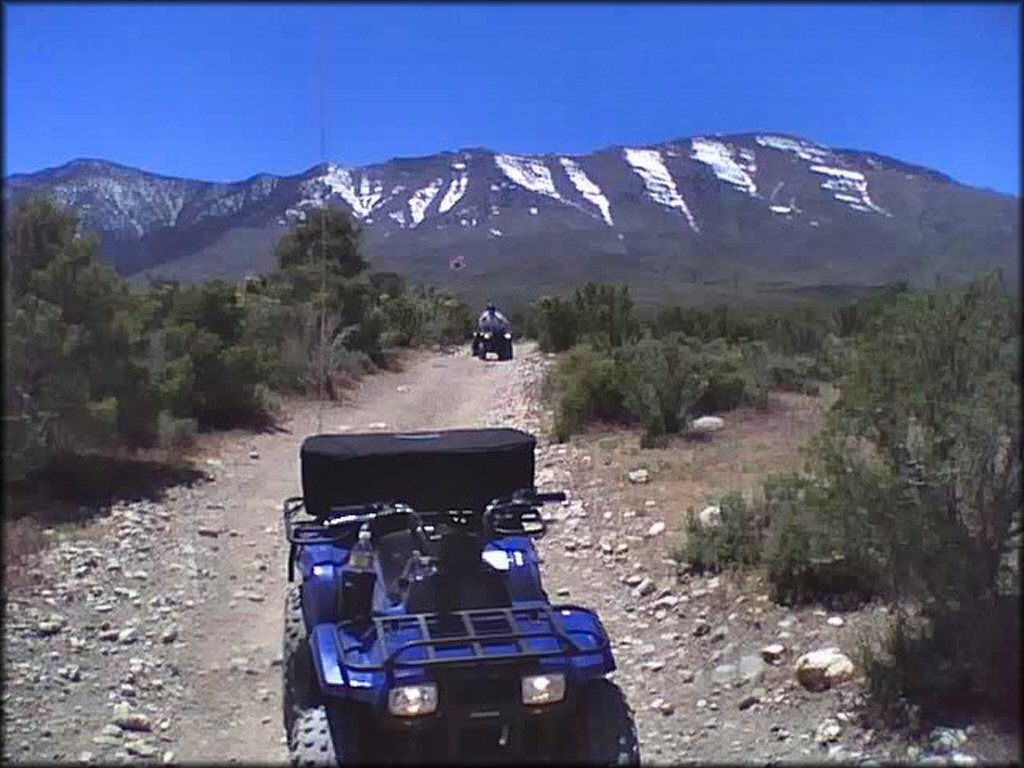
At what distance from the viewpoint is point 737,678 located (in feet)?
22.9

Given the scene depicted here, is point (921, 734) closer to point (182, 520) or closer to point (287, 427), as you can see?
point (182, 520)

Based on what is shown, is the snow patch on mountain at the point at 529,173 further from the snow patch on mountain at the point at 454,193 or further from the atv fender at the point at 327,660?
the atv fender at the point at 327,660

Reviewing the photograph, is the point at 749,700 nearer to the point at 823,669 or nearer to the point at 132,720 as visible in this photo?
the point at 823,669

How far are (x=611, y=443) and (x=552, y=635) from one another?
10.7 m

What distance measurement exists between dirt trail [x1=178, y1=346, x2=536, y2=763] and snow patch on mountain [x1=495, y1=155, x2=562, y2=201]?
3.46 m

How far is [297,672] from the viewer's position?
571 cm

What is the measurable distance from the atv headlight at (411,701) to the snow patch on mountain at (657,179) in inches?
555

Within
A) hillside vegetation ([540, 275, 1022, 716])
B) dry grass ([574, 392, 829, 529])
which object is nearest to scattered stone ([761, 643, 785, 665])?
hillside vegetation ([540, 275, 1022, 716])

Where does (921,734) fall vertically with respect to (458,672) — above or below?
below

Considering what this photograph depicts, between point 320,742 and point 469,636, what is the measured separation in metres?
0.68

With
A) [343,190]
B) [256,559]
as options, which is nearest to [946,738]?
[256,559]

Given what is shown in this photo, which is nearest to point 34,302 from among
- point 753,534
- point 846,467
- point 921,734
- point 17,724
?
point 17,724

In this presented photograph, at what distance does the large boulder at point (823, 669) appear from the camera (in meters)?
6.46

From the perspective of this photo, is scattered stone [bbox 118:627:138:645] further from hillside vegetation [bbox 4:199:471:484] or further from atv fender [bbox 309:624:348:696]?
atv fender [bbox 309:624:348:696]
